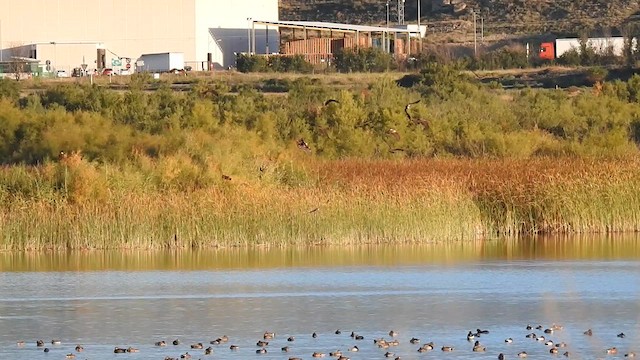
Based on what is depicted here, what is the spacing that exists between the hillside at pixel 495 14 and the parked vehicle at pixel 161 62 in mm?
32198

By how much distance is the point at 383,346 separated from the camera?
1639 cm

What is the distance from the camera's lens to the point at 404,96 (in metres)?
50.0

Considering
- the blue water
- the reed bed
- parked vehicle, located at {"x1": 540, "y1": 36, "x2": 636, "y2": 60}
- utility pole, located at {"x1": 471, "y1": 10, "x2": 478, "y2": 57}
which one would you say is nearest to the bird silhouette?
the reed bed

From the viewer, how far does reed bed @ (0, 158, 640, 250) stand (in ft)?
88.0

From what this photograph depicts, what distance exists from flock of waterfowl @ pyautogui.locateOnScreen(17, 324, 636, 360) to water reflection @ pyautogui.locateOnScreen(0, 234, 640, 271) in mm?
7869

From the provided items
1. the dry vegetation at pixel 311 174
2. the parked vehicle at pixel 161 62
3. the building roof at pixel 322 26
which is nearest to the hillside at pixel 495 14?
the building roof at pixel 322 26

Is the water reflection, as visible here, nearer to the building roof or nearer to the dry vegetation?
the dry vegetation

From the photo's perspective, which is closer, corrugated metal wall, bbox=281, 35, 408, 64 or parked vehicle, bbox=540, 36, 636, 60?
parked vehicle, bbox=540, 36, 636, 60

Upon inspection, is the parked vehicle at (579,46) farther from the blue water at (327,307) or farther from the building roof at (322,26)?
the blue water at (327,307)

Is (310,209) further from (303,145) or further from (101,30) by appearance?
(101,30)

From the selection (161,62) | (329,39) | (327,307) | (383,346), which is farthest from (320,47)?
(383,346)

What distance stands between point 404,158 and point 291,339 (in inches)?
901

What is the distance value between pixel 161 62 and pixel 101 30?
221 inches

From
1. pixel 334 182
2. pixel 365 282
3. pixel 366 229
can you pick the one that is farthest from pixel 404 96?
pixel 365 282
